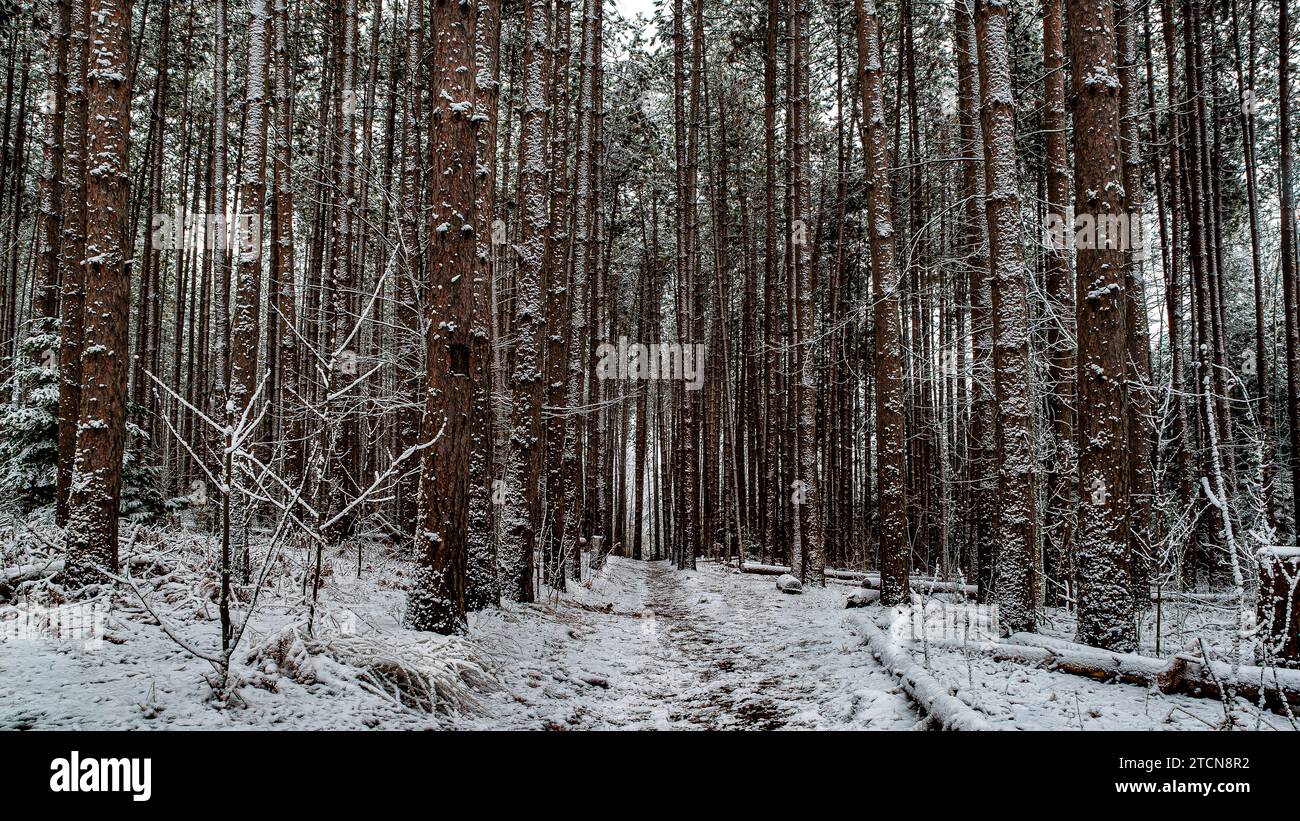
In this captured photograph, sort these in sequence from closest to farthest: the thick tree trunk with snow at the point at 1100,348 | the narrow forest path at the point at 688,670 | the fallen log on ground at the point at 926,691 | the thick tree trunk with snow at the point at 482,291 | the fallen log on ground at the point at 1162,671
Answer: the fallen log on ground at the point at 926,691 < the fallen log on ground at the point at 1162,671 < the narrow forest path at the point at 688,670 < the thick tree trunk with snow at the point at 1100,348 < the thick tree trunk with snow at the point at 482,291

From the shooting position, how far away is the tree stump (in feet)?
12.6

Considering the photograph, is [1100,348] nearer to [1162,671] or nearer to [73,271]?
[1162,671]

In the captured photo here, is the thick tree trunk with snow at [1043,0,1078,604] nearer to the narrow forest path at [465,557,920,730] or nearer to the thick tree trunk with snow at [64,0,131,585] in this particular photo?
the narrow forest path at [465,557,920,730]

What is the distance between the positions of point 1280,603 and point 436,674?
5.09 meters

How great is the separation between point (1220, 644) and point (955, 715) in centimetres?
430

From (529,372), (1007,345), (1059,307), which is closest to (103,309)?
(529,372)

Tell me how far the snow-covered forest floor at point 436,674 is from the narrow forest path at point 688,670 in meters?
0.03

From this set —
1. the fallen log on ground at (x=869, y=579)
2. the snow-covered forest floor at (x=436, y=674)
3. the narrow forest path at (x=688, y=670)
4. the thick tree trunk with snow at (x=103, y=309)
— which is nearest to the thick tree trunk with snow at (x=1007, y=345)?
the snow-covered forest floor at (x=436, y=674)

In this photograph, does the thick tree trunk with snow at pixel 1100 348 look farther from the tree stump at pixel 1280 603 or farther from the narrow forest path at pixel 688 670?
the narrow forest path at pixel 688 670

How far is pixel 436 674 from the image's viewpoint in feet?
13.4

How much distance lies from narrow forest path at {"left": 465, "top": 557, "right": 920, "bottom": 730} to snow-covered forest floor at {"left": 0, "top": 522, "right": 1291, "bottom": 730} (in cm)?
3

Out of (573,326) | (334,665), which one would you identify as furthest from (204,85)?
(334,665)

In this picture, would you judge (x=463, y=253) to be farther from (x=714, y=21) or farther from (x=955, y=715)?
(x=714, y=21)

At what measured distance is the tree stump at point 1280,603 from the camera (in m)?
3.83
